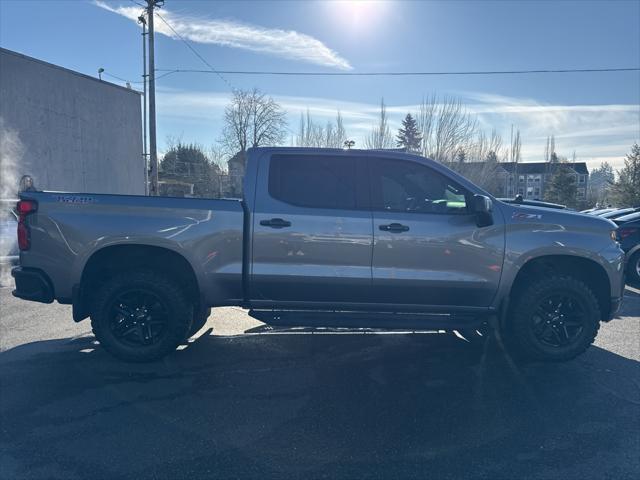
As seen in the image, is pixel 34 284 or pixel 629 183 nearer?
pixel 34 284

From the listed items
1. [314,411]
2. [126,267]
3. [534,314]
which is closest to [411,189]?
[534,314]

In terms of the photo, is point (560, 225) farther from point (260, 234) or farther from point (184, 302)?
point (184, 302)

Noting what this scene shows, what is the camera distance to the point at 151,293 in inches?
175

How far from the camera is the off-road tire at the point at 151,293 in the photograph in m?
4.41

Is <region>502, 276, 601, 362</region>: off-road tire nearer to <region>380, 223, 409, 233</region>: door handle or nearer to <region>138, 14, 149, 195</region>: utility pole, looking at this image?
<region>380, 223, 409, 233</region>: door handle

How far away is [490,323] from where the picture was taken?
4.68 meters

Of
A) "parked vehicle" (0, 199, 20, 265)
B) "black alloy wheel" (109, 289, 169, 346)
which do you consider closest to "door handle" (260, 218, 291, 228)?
"black alloy wheel" (109, 289, 169, 346)

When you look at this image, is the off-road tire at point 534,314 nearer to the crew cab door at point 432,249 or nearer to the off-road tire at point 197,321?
the crew cab door at point 432,249

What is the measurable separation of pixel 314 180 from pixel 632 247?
322 inches

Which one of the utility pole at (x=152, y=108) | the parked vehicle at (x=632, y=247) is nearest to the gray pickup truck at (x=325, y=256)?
the parked vehicle at (x=632, y=247)

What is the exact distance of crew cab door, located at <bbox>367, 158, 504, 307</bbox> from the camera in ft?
14.3

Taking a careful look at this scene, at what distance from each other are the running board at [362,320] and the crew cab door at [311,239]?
0.46 ft

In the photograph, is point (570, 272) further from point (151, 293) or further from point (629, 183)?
point (629, 183)

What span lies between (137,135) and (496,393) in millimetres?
19261
